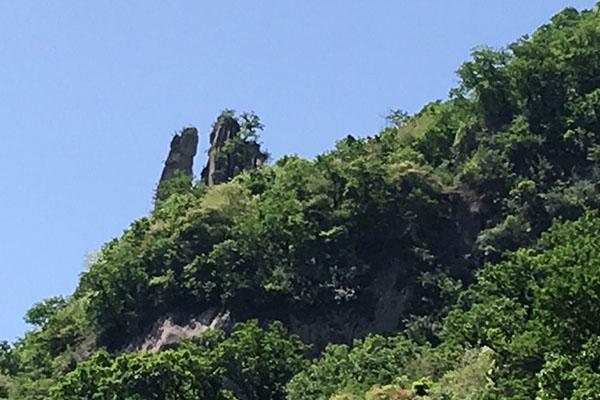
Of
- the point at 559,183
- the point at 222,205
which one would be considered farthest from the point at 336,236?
the point at 559,183

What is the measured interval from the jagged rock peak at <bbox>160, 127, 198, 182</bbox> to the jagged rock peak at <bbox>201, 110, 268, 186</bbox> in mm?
3842

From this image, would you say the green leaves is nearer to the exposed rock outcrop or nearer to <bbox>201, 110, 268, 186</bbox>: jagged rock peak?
the exposed rock outcrop

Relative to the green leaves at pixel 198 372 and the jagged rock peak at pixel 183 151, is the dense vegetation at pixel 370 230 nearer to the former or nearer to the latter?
the green leaves at pixel 198 372

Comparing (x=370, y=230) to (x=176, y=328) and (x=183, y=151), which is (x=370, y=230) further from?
(x=183, y=151)

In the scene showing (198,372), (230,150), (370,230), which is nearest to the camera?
(198,372)

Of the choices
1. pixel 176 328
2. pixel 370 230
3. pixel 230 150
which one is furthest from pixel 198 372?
pixel 230 150

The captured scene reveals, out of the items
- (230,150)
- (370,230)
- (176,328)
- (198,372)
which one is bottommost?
(198,372)

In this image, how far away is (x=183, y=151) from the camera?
253 ft

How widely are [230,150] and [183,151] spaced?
6445 mm

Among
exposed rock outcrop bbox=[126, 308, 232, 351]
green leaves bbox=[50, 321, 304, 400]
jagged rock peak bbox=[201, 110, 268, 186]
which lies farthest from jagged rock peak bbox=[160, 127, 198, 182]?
green leaves bbox=[50, 321, 304, 400]

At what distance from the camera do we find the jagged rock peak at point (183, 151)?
250ft

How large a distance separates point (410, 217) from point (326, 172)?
4.20 m

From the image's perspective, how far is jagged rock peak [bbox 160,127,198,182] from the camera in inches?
3004

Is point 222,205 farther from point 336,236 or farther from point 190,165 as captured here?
point 190,165
